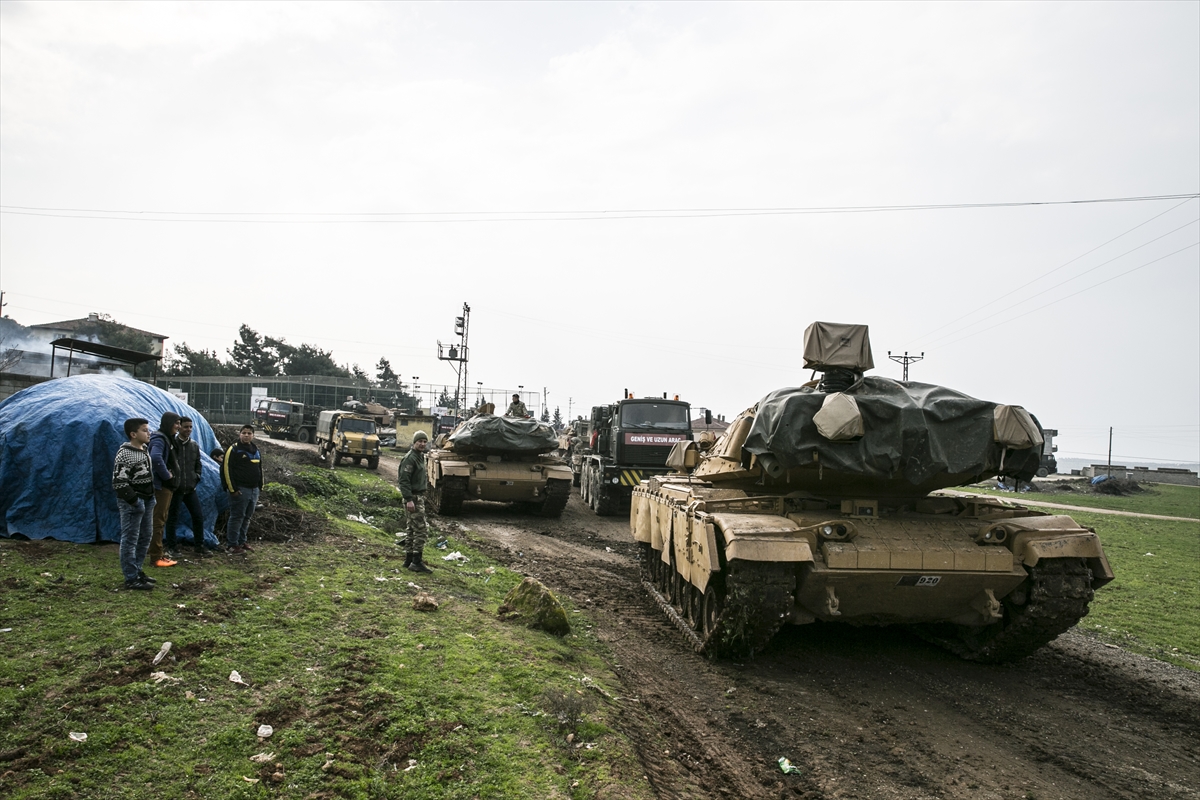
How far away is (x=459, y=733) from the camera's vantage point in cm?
440

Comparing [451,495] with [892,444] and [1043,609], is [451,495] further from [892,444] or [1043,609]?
[1043,609]

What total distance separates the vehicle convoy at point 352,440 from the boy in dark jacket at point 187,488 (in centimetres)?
1966

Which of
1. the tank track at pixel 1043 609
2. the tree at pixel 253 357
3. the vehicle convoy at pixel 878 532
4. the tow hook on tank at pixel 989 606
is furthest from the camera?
the tree at pixel 253 357

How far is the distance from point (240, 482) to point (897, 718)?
704 cm

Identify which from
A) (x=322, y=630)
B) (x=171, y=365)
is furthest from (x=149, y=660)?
(x=171, y=365)

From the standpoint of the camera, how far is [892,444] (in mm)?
6363

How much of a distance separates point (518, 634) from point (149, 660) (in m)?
2.79

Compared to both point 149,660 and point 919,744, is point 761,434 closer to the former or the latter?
point 919,744

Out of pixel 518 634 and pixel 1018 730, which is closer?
pixel 1018 730

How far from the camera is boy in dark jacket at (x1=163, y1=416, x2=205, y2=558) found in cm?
780

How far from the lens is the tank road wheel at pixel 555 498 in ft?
52.7

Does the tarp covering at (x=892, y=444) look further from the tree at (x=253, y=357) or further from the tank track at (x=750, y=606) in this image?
the tree at (x=253, y=357)

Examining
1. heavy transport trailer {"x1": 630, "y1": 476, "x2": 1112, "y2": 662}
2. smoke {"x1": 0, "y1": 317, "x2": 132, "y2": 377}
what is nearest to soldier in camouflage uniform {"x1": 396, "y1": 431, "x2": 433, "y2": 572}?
heavy transport trailer {"x1": 630, "y1": 476, "x2": 1112, "y2": 662}

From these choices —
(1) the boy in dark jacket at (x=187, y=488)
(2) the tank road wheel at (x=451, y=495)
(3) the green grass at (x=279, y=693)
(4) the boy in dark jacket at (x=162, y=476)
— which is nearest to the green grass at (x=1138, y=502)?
(2) the tank road wheel at (x=451, y=495)
